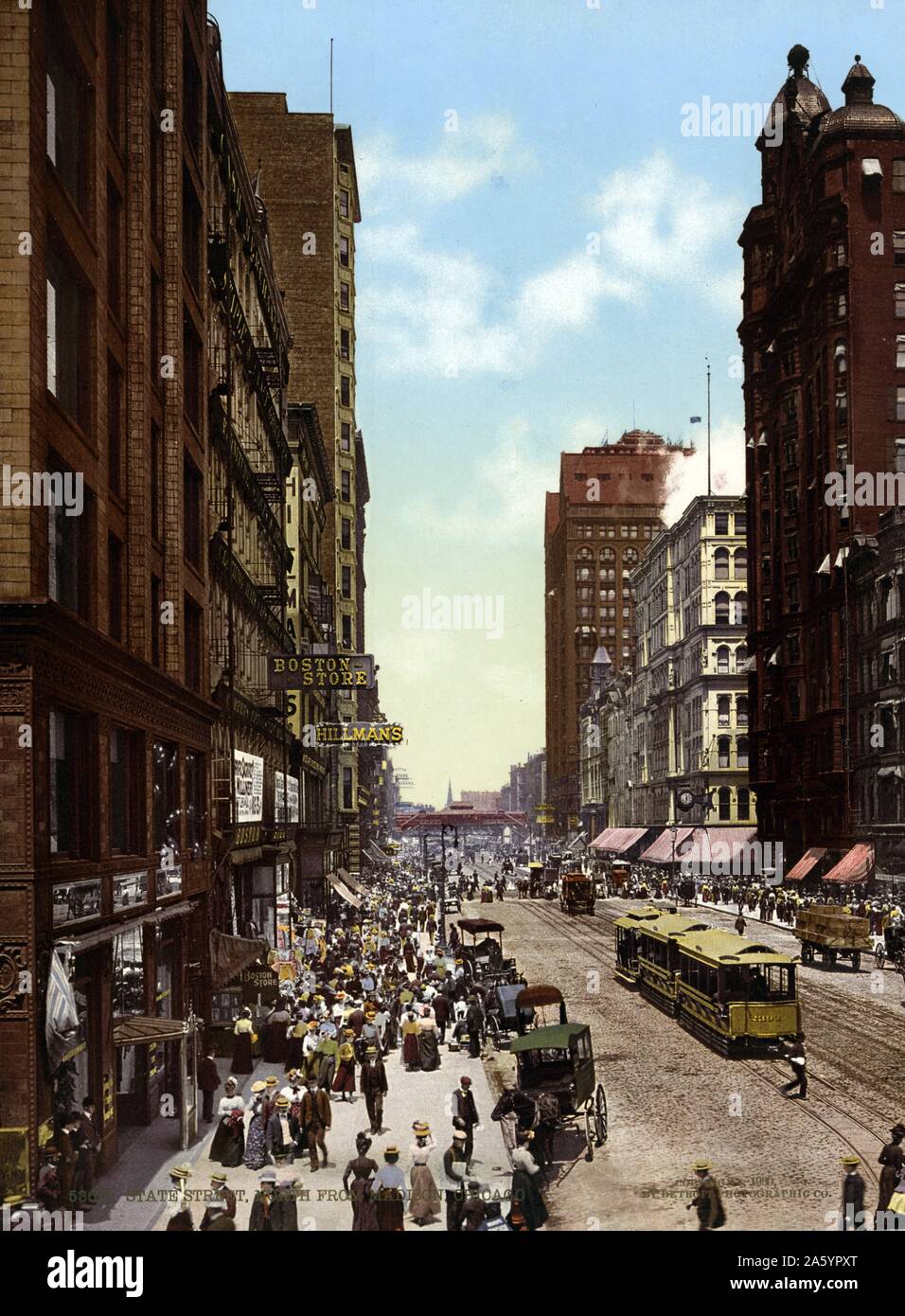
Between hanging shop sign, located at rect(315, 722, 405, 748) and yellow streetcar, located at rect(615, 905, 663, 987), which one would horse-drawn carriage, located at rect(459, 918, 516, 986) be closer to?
yellow streetcar, located at rect(615, 905, 663, 987)

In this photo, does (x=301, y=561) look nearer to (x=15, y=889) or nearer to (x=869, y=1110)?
(x=869, y=1110)

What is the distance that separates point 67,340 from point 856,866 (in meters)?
56.5

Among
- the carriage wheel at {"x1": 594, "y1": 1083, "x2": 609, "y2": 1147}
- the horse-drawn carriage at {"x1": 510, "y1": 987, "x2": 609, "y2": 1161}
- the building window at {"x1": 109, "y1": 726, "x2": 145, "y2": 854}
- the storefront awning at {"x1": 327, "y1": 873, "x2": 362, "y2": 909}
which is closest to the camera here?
the building window at {"x1": 109, "y1": 726, "x2": 145, "y2": 854}


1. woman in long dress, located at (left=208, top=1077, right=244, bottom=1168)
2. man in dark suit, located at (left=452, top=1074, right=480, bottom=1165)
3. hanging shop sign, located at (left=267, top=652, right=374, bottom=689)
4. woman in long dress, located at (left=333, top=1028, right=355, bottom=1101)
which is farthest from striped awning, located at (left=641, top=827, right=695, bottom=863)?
woman in long dress, located at (left=208, top=1077, right=244, bottom=1168)

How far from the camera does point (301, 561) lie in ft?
231

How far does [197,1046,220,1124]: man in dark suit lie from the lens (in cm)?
2861

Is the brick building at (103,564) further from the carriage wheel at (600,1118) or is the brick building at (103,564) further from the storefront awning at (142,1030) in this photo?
the carriage wheel at (600,1118)

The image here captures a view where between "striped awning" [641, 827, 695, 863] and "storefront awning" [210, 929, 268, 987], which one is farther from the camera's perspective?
"striped awning" [641, 827, 695, 863]

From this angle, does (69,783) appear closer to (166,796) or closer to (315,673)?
(166,796)

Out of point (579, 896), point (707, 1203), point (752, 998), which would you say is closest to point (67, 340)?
point (707, 1203)

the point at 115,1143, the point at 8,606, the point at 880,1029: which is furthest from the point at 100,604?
the point at 880,1029

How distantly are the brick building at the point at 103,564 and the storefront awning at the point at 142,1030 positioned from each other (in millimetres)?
63

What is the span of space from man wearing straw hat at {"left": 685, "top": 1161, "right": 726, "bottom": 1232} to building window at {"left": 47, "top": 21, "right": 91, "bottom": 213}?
672 inches

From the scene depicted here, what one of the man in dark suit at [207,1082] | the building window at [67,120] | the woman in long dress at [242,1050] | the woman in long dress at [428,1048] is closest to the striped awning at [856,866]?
the woman in long dress at [428,1048]
